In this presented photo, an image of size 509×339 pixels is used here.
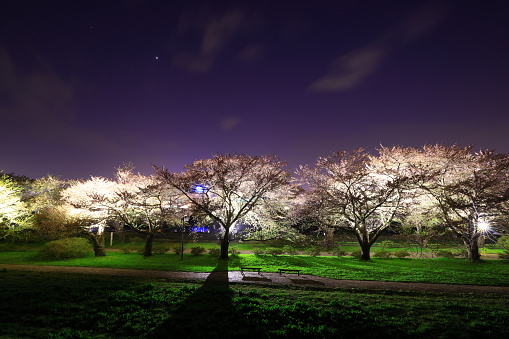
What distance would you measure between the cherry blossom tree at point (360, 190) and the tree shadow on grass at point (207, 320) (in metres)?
18.1

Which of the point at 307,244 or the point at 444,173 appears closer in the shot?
the point at 444,173

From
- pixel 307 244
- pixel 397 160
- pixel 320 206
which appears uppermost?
pixel 397 160

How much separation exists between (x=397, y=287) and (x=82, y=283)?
1658 cm

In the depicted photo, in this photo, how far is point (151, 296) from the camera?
10508 millimetres

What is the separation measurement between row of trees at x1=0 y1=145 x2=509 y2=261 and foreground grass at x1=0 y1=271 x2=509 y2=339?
13677mm

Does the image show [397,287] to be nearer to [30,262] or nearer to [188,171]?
[188,171]

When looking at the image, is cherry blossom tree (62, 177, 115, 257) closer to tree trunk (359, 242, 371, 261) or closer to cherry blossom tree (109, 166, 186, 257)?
cherry blossom tree (109, 166, 186, 257)

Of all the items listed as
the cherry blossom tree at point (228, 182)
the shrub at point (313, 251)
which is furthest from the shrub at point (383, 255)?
the cherry blossom tree at point (228, 182)

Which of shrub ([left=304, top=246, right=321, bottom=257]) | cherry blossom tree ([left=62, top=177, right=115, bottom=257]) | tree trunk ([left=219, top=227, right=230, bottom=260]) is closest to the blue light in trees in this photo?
tree trunk ([left=219, top=227, right=230, bottom=260])

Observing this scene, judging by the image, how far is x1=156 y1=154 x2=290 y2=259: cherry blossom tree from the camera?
25109 millimetres

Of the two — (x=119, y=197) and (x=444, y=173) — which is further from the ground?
(x=444, y=173)

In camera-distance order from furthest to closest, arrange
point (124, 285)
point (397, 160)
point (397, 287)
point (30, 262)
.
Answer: point (397, 160)
point (30, 262)
point (397, 287)
point (124, 285)

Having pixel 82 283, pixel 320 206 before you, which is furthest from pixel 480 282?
pixel 82 283

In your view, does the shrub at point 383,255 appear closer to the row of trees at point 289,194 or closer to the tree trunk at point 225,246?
the row of trees at point 289,194
